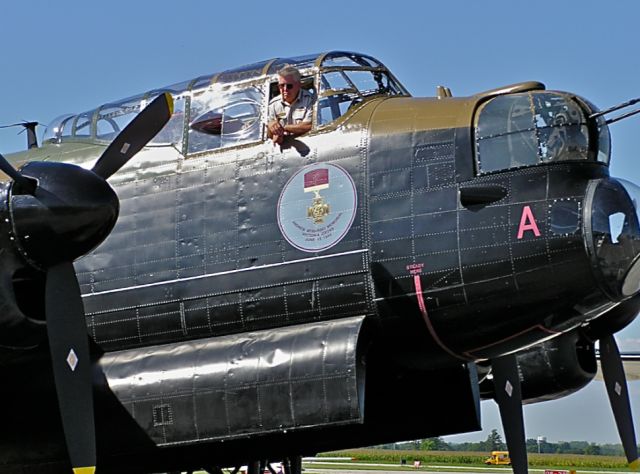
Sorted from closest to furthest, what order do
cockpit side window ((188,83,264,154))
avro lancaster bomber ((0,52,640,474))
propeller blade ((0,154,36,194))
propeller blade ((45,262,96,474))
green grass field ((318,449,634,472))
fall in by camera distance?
propeller blade ((45,262,96,474)) < propeller blade ((0,154,36,194)) < avro lancaster bomber ((0,52,640,474)) < cockpit side window ((188,83,264,154)) < green grass field ((318,449,634,472))

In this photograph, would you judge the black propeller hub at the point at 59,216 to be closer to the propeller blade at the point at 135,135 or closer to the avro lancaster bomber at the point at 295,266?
the avro lancaster bomber at the point at 295,266

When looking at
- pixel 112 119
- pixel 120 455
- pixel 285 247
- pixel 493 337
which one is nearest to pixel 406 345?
pixel 493 337

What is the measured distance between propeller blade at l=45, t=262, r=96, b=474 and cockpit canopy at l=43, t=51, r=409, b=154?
3004 mm

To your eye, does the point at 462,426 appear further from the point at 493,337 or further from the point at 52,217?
the point at 52,217

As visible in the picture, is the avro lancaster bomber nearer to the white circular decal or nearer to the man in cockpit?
the white circular decal

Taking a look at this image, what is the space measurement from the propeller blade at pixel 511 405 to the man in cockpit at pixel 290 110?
4.46 metres

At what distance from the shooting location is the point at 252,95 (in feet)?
47.5

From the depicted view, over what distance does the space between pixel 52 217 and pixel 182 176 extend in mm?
2671

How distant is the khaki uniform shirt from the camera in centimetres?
1410

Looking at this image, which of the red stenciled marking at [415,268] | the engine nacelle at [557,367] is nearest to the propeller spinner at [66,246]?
the red stenciled marking at [415,268]

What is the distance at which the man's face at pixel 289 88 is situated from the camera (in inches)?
555

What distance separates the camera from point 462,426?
1441 centimetres

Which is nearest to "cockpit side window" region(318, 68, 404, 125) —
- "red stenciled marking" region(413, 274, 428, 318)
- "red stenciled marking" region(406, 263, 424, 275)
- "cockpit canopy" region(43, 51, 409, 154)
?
"cockpit canopy" region(43, 51, 409, 154)

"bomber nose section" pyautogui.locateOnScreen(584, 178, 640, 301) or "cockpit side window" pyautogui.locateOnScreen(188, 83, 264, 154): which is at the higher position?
"cockpit side window" pyautogui.locateOnScreen(188, 83, 264, 154)
